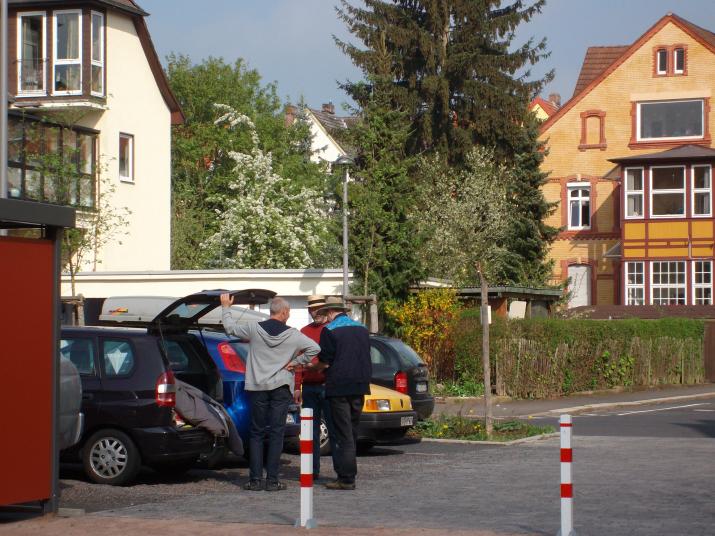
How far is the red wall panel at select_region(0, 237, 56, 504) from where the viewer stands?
10.6 m

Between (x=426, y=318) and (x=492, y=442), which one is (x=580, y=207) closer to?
(x=426, y=318)

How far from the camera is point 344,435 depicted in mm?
13227

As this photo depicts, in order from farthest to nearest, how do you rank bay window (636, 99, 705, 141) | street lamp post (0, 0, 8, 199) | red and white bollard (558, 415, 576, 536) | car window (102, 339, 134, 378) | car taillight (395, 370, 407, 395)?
1. bay window (636, 99, 705, 141)
2. car taillight (395, 370, 407, 395)
3. street lamp post (0, 0, 8, 199)
4. car window (102, 339, 134, 378)
5. red and white bollard (558, 415, 576, 536)

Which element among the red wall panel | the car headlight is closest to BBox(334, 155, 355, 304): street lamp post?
the car headlight

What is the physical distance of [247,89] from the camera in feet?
232

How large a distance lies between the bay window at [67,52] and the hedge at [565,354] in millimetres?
14059

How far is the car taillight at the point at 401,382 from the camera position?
1966 cm

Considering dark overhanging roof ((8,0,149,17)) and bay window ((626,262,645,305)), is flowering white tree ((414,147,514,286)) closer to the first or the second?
bay window ((626,262,645,305))

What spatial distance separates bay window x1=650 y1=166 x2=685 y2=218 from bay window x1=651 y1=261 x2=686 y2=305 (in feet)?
6.50

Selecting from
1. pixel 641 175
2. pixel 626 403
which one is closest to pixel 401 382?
pixel 626 403

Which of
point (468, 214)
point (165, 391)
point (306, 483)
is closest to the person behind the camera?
point (306, 483)

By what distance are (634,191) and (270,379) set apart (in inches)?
1696

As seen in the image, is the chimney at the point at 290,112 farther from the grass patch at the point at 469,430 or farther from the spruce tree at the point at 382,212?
the grass patch at the point at 469,430

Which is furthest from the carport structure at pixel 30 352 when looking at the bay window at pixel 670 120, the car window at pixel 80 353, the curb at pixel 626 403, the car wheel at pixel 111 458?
the bay window at pixel 670 120
